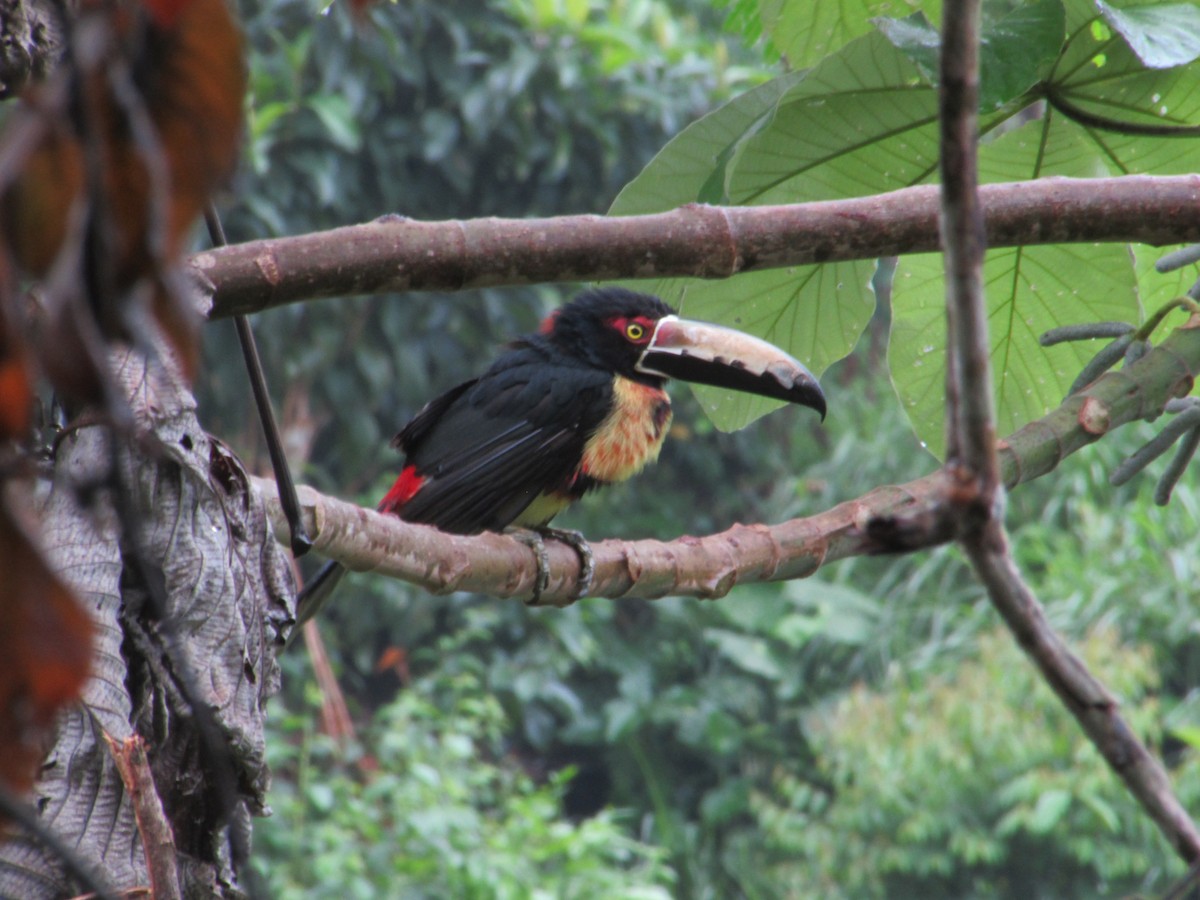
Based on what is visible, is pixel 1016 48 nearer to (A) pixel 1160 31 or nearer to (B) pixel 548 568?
(A) pixel 1160 31

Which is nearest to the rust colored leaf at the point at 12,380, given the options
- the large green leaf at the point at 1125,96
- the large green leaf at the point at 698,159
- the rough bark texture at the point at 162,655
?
the rough bark texture at the point at 162,655

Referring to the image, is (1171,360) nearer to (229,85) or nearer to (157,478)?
(157,478)

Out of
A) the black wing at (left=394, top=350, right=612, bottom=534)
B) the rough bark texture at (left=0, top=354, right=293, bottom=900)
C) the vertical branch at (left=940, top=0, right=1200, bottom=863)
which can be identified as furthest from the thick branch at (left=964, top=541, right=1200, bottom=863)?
the black wing at (left=394, top=350, right=612, bottom=534)

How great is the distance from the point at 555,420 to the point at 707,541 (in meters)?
0.93

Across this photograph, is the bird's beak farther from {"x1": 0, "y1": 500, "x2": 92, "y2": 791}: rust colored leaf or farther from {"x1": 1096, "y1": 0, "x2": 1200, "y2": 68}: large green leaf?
{"x1": 0, "y1": 500, "x2": 92, "y2": 791}: rust colored leaf

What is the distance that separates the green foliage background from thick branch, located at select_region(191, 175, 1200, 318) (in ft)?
7.95

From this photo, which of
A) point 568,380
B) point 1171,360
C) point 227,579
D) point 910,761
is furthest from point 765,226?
point 910,761

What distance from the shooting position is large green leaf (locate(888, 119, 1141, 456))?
1787 mm

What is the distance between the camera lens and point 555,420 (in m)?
2.61

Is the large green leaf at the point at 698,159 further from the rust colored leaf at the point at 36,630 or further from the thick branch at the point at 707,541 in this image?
the rust colored leaf at the point at 36,630

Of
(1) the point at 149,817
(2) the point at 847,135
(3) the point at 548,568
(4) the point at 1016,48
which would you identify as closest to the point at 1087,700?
(1) the point at 149,817

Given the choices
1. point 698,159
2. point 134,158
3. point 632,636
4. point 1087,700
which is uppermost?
point 632,636

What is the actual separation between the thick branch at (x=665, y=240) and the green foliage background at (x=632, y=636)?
7.95 ft

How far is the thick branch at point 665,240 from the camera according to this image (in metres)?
1.28
